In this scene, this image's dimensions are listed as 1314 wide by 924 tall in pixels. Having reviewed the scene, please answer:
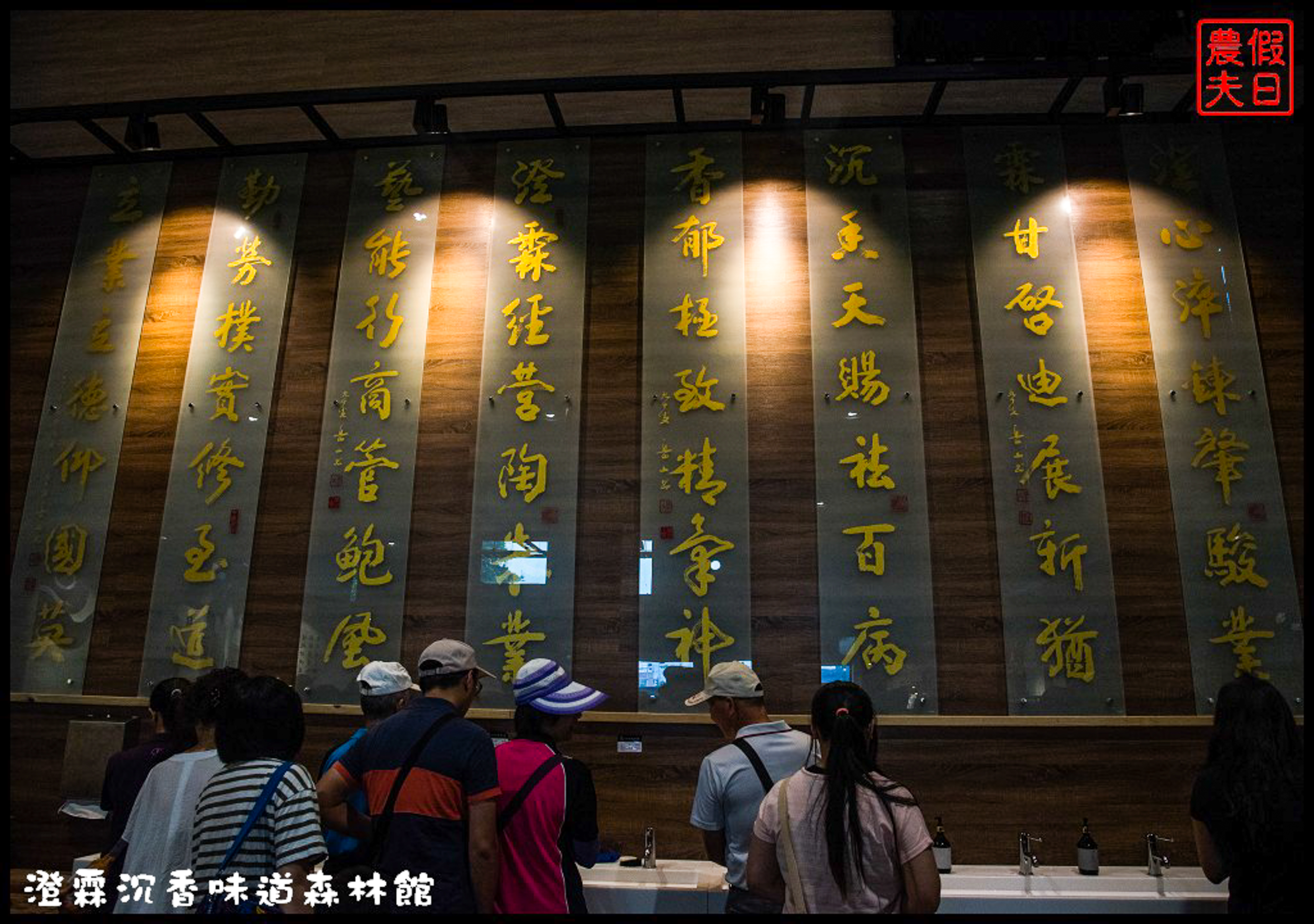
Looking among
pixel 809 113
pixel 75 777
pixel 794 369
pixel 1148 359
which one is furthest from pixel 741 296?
pixel 75 777

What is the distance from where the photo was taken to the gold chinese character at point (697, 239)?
14.1 feet

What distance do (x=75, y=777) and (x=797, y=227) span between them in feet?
14.5

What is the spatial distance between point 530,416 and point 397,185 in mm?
1601

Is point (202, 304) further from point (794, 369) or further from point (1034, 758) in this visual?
point (1034, 758)

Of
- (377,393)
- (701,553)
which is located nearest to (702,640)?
(701,553)

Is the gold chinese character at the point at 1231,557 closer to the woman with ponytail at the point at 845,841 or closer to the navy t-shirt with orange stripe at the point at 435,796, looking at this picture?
the woman with ponytail at the point at 845,841

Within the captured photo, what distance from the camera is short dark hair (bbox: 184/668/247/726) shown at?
178cm

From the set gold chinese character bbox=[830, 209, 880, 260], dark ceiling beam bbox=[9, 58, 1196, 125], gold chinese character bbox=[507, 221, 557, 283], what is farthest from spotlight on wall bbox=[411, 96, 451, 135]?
gold chinese character bbox=[830, 209, 880, 260]

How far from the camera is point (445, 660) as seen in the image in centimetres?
197

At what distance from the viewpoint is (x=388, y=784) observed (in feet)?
5.98

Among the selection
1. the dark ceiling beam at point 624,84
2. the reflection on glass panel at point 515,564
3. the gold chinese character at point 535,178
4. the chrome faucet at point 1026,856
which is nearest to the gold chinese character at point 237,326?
the dark ceiling beam at point 624,84

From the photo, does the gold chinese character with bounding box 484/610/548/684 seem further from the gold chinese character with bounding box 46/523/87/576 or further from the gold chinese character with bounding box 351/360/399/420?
the gold chinese character with bounding box 46/523/87/576

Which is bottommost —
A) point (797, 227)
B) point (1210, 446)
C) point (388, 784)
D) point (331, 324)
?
point (388, 784)

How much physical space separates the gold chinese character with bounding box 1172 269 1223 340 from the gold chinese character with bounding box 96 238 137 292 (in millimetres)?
5548
